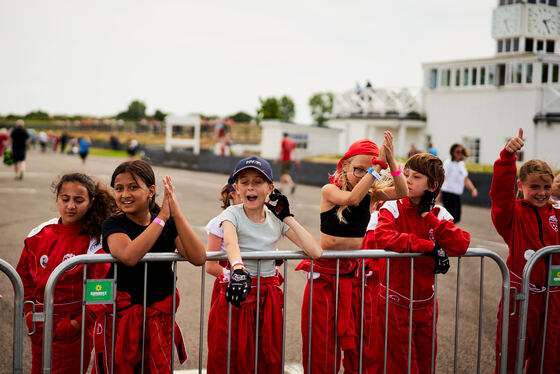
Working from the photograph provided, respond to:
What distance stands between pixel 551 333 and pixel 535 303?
23 cm

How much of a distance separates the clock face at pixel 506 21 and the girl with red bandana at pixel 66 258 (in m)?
32.7

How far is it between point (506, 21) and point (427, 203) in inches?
1309

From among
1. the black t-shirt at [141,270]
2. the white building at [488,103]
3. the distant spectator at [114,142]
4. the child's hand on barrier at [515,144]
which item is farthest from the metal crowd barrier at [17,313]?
the distant spectator at [114,142]

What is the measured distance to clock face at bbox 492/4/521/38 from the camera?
32219 millimetres

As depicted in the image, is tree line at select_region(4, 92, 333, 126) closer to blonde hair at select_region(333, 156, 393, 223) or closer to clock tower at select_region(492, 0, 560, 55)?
clock tower at select_region(492, 0, 560, 55)

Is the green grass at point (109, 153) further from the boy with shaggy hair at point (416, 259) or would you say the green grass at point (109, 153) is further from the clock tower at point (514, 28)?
the boy with shaggy hair at point (416, 259)

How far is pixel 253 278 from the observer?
3.52 meters

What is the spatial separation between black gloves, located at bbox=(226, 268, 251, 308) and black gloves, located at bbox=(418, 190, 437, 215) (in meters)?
1.38

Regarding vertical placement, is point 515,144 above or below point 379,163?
above

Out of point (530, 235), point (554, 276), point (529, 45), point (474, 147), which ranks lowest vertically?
point (554, 276)

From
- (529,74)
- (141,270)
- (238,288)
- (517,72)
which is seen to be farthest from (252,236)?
(517,72)

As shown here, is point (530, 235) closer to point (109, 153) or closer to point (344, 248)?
point (344, 248)


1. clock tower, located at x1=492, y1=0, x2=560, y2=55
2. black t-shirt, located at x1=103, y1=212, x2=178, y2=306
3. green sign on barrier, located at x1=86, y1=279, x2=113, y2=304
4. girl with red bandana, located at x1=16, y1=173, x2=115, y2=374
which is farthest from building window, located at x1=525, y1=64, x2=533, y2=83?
green sign on barrier, located at x1=86, y1=279, x2=113, y2=304

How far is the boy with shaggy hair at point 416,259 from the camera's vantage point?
3674 mm
